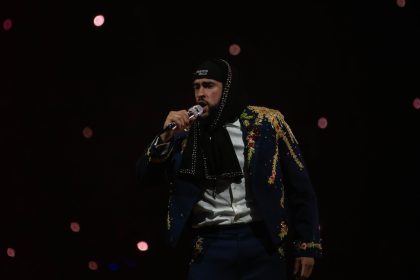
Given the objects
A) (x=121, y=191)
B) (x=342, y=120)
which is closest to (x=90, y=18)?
(x=121, y=191)

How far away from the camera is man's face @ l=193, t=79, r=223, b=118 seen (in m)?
2.05

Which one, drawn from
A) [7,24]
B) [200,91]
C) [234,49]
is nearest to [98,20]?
[7,24]

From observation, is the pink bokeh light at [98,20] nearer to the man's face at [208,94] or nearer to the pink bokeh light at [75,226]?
the man's face at [208,94]

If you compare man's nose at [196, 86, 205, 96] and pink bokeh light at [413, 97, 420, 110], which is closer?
man's nose at [196, 86, 205, 96]

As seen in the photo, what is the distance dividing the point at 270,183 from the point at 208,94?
40 cm

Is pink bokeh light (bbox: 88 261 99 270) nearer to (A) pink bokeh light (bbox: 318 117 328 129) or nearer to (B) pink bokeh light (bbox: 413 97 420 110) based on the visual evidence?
(A) pink bokeh light (bbox: 318 117 328 129)

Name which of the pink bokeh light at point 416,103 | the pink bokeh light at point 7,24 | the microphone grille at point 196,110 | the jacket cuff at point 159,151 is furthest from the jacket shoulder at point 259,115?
the pink bokeh light at point 7,24

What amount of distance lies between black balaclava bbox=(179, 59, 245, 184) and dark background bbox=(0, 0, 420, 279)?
0.46 m

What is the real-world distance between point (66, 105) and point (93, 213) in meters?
0.55

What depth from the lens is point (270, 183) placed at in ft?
6.36

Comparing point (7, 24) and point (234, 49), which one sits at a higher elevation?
point (7, 24)

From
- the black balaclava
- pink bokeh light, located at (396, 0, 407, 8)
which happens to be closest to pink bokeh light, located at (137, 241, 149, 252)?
the black balaclava

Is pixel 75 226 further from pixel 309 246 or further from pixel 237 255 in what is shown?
pixel 309 246

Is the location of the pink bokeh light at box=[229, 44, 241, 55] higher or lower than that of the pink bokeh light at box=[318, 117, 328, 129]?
higher
